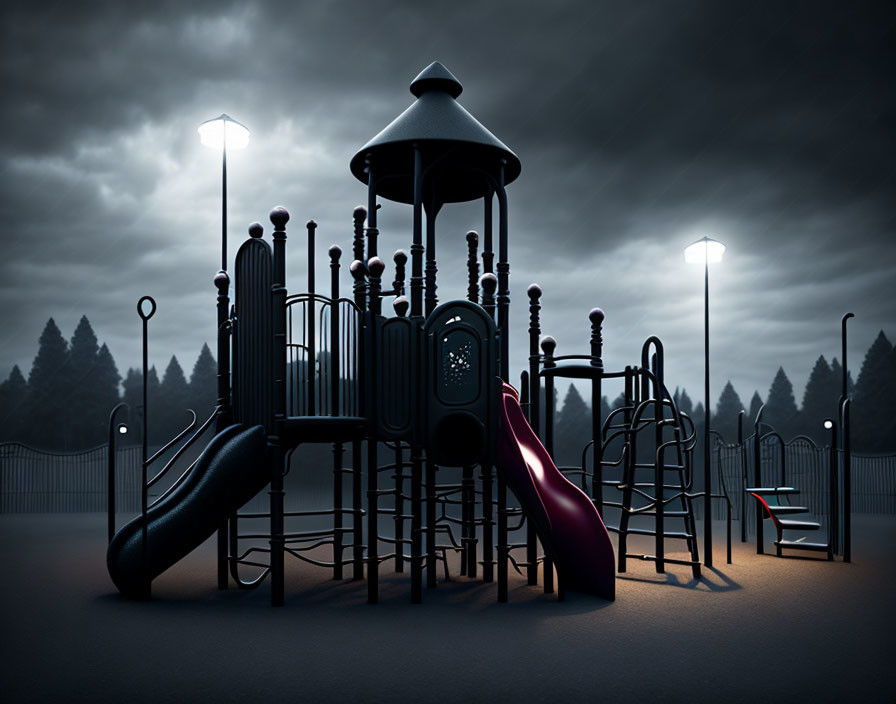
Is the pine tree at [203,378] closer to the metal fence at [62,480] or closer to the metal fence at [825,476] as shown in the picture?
the metal fence at [62,480]

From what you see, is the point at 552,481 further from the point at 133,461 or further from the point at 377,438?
the point at 133,461

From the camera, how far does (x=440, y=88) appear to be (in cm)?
1010

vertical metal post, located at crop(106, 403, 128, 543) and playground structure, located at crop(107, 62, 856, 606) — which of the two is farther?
vertical metal post, located at crop(106, 403, 128, 543)

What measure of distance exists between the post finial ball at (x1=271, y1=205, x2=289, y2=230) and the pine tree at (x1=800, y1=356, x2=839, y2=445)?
40994mm

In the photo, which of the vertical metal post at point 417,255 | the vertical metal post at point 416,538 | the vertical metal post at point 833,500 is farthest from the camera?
the vertical metal post at point 833,500

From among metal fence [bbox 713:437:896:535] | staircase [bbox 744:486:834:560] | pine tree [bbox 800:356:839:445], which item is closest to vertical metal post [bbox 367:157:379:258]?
staircase [bbox 744:486:834:560]

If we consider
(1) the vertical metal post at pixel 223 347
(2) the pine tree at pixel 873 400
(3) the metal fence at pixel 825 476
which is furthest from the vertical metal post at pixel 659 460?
(2) the pine tree at pixel 873 400

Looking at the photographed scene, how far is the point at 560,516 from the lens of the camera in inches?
343

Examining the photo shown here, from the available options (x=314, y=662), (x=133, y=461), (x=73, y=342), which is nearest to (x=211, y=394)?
(x=73, y=342)

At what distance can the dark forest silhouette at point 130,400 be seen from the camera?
37.8 meters

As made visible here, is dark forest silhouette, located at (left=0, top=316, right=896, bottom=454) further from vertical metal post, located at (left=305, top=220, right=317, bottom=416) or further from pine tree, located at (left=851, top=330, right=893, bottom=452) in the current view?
vertical metal post, located at (left=305, top=220, right=317, bottom=416)

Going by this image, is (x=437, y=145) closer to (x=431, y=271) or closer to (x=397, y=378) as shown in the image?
(x=431, y=271)

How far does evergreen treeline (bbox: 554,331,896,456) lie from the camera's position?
37250 millimetres

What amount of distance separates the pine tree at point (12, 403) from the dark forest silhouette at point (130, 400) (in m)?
0.05
